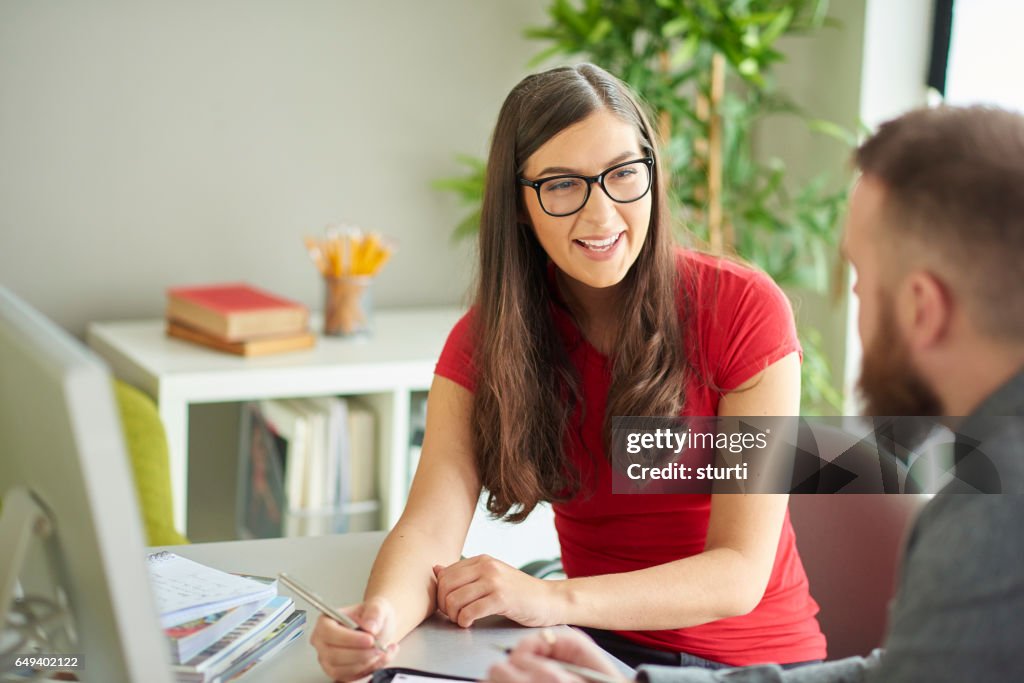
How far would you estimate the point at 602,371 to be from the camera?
1.56m

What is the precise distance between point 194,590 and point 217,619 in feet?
0.15

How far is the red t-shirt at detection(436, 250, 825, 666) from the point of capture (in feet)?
4.79

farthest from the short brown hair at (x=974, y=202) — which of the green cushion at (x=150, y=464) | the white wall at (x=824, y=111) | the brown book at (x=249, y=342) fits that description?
the white wall at (x=824, y=111)

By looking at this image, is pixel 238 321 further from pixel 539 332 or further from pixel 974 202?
pixel 974 202

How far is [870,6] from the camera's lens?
2748 millimetres

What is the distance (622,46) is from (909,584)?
2088 millimetres

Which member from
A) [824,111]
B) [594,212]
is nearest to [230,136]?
[824,111]

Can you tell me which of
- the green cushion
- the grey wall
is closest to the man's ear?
the green cushion

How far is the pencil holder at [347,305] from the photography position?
8.62 ft

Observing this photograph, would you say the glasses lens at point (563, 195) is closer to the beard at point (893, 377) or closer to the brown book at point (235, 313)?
the beard at point (893, 377)

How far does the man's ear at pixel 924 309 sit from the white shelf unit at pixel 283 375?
173 centimetres

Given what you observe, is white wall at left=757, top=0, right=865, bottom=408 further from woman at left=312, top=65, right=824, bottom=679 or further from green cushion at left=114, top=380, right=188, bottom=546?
green cushion at left=114, top=380, right=188, bottom=546

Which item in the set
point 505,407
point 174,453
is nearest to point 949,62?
point 505,407

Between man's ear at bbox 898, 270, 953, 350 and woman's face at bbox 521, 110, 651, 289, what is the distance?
0.68 meters
